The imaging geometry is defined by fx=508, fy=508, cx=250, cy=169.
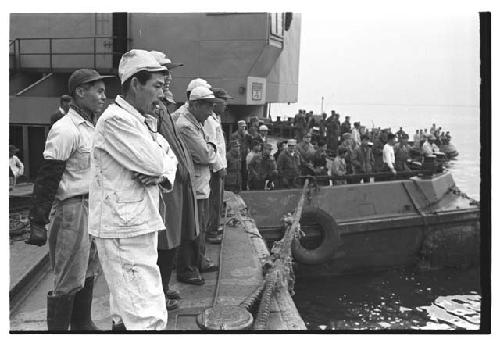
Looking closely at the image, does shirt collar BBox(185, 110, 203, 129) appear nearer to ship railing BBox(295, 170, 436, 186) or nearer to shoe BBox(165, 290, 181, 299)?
shoe BBox(165, 290, 181, 299)

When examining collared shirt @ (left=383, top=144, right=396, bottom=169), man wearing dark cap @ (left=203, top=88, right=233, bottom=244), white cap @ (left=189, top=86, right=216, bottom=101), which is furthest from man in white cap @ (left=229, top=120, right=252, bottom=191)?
white cap @ (left=189, top=86, right=216, bottom=101)

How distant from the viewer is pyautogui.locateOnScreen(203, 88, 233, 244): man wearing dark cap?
4.39 metres

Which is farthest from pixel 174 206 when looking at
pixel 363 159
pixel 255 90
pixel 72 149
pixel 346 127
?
pixel 346 127

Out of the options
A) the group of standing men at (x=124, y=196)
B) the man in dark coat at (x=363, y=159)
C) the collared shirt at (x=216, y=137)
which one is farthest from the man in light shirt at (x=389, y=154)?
the group of standing men at (x=124, y=196)

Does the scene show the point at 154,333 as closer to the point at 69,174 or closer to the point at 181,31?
the point at 69,174

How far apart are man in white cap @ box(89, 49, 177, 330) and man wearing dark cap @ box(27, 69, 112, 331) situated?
Result: 0.55 metres

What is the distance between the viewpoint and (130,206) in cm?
220

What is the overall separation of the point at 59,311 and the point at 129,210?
0.96 metres

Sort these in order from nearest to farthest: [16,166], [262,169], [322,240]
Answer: [16,166] < [322,240] < [262,169]

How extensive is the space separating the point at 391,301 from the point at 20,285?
5.89 meters

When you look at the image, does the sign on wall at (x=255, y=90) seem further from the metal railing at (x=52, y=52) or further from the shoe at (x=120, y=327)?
the shoe at (x=120, y=327)

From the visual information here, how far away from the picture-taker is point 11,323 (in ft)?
10.5

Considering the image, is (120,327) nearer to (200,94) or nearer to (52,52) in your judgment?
(200,94)

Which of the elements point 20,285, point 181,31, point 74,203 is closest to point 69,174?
point 74,203
